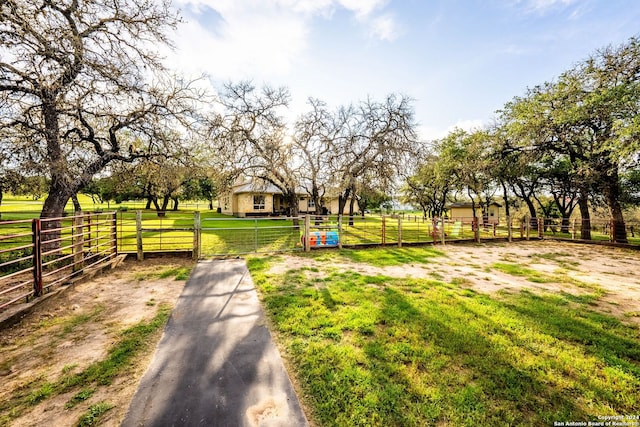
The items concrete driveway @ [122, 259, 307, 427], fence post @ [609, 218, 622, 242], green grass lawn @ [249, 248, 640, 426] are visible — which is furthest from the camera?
fence post @ [609, 218, 622, 242]

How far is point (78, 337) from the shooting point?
3.48 m

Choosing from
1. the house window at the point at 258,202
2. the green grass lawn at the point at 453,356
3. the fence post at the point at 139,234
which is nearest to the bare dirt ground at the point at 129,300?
the fence post at the point at 139,234

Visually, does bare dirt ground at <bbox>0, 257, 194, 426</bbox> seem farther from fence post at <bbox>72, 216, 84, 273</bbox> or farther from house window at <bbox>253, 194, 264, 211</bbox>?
house window at <bbox>253, 194, 264, 211</bbox>

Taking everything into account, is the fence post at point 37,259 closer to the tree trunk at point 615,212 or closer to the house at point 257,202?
the tree trunk at point 615,212

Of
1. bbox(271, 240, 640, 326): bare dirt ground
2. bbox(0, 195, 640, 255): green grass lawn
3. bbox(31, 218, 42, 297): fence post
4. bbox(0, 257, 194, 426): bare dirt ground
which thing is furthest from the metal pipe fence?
bbox(271, 240, 640, 326): bare dirt ground

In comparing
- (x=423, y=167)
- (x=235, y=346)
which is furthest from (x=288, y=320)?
(x=423, y=167)

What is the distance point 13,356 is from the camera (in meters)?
3.04

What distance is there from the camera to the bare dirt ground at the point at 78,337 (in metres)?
2.27

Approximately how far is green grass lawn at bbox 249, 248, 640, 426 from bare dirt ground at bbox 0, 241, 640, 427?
1.16 meters

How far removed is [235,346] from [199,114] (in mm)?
10318

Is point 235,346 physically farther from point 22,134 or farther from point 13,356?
point 22,134

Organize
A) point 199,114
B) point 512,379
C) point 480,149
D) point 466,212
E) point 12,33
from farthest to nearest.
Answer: point 466,212 → point 480,149 → point 199,114 → point 12,33 → point 512,379

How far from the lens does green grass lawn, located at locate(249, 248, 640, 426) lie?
2268mm

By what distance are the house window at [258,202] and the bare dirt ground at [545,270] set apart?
69.8ft
